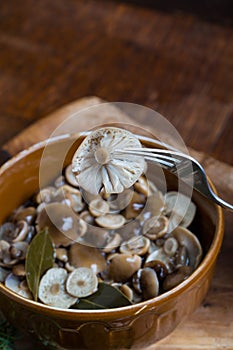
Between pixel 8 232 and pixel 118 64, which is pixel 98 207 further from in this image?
pixel 118 64

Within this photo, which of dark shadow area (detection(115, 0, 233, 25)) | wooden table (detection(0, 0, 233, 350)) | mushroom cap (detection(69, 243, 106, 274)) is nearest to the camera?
mushroom cap (detection(69, 243, 106, 274))

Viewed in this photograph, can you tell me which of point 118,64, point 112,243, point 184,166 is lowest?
point 118,64

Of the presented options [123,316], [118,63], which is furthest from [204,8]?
[123,316]

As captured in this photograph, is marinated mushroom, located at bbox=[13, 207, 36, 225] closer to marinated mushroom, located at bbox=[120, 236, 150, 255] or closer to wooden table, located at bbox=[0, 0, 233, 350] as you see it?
marinated mushroom, located at bbox=[120, 236, 150, 255]

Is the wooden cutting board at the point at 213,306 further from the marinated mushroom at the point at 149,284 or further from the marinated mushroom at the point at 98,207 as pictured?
the marinated mushroom at the point at 98,207

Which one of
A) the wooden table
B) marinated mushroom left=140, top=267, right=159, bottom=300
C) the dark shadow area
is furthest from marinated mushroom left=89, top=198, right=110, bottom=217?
the dark shadow area

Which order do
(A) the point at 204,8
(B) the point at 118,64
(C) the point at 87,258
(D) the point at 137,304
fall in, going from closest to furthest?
(D) the point at 137,304 < (C) the point at 87,258 < (B) the point at 118,64 < (A) the point at 204,8
